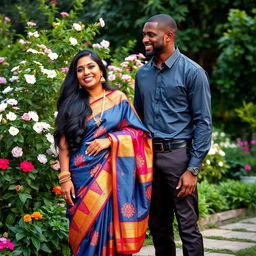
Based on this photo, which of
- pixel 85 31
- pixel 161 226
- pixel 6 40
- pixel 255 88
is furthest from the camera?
pixel 255 88

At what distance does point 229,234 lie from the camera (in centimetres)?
550

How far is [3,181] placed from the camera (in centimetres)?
411

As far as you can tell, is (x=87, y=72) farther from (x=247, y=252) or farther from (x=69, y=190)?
(x=247, y=252)

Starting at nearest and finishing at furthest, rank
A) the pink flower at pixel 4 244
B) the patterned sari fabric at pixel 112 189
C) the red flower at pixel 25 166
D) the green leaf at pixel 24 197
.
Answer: the patterned sari fabric at pixel 112 189
the pink flower at pixel 4 244
the red flower at pixel 25 166
the green leaf at pixel 24 197

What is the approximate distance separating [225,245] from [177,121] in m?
2.06

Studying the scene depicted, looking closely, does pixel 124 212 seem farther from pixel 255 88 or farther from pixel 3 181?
pixel 255 88

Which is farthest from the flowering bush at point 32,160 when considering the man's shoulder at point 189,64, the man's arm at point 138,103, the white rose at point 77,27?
the man's shoulder at point 189,64

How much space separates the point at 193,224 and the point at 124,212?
501 mm

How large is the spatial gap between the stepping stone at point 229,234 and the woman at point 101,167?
2.38m

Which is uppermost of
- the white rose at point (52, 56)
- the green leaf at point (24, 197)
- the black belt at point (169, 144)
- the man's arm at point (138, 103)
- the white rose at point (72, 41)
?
the white rose at point (72, 41)

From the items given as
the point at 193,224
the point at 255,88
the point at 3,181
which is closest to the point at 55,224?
the point at 3,181

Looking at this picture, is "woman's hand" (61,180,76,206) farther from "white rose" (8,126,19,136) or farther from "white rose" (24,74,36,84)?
"white rose" (24,74,36,84)

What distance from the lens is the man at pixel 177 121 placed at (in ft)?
10.9

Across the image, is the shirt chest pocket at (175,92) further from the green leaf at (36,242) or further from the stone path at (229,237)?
the stone path at (229,237)
